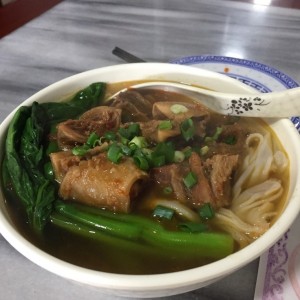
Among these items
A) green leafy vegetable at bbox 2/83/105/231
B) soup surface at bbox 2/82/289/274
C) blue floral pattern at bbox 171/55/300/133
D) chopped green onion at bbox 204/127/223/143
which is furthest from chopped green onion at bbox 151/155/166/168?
blue floral pattern at bbox 171/55/300/133

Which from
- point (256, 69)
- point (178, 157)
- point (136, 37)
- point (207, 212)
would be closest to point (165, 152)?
point (178, 157)

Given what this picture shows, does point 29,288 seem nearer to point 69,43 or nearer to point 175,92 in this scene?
point 175,92

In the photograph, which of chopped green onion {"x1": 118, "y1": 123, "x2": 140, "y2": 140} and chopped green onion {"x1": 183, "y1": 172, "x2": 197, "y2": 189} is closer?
chopped green onion {"x1": 183, "y1": 172, "x2": 197, "y2": 189}

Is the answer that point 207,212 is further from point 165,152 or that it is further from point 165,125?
point 165,125

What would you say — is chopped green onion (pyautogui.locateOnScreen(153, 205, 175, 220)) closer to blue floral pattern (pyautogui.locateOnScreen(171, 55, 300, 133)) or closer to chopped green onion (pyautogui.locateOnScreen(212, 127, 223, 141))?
chopped green onion (pyautogui.locateOnScreen(212, 127, 223, 141))

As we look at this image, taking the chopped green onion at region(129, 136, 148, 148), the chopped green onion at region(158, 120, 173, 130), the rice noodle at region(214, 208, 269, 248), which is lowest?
the rice noodle at region(214, 208, 269, 248)

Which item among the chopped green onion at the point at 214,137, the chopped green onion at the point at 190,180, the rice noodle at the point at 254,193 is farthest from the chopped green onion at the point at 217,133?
the chopped green onion at the point at 190,180
